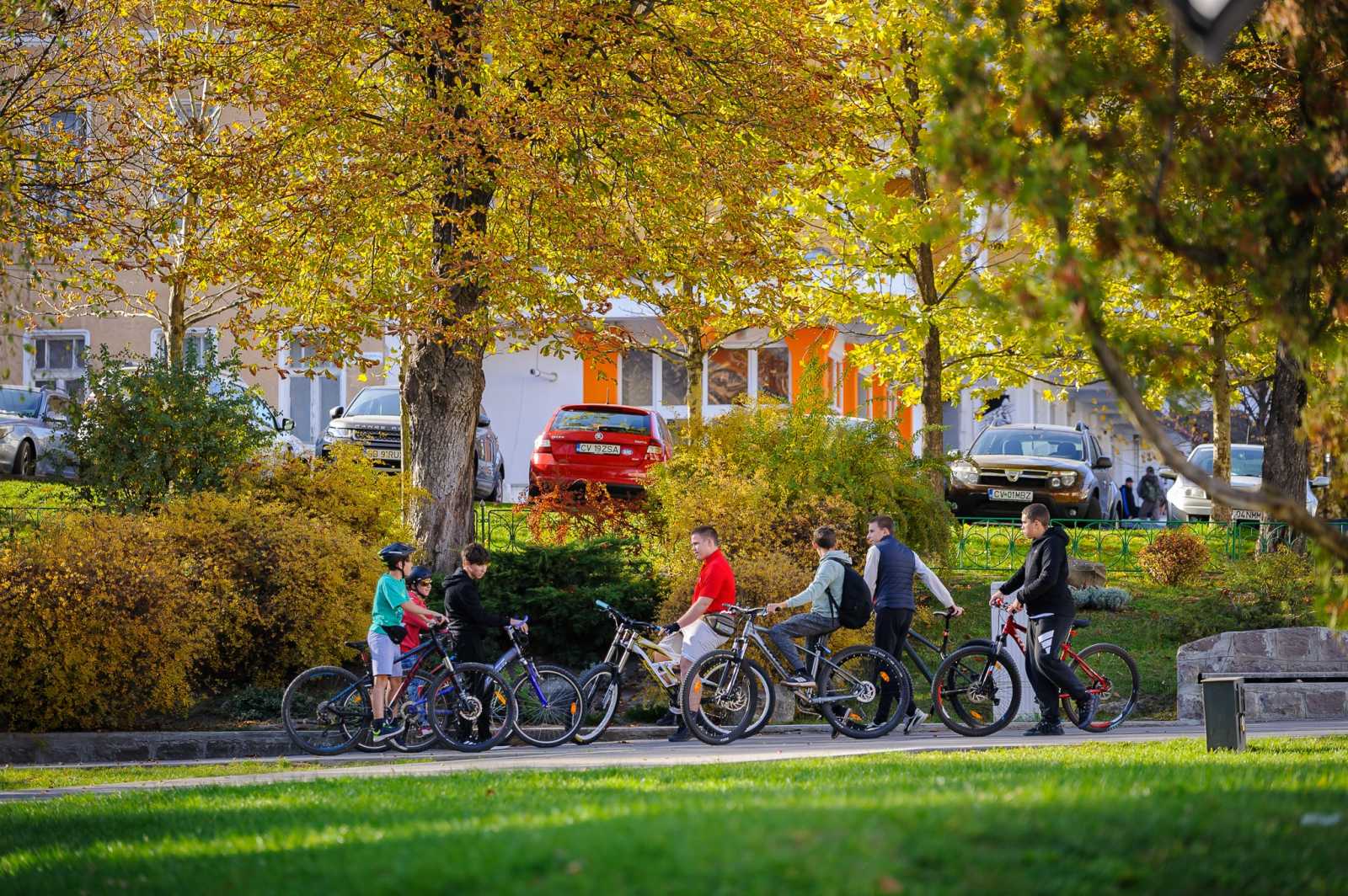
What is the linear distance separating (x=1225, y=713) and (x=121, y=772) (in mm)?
7902

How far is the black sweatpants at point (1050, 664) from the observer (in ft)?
43.8

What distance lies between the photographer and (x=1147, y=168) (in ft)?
24.8

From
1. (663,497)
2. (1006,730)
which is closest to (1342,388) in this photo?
(1006,730)

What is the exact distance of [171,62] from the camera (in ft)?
57.5

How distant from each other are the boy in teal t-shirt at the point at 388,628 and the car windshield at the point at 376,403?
14.8 m

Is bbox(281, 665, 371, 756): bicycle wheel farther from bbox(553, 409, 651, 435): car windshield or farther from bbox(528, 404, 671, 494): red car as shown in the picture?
bbox(553, 409, 651, 435): car windshield

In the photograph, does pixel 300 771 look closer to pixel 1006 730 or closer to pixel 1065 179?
pixel 1006 730

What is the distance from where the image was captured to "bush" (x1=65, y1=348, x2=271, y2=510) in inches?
679

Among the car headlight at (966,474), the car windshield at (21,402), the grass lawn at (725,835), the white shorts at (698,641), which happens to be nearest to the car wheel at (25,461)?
the car windshield at (21,402)

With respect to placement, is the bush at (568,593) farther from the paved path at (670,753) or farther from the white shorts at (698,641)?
the white shorts at (698,641)

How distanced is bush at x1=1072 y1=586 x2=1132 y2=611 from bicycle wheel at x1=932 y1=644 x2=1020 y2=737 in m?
5.69

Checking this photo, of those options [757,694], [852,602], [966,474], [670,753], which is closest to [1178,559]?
[966,474]

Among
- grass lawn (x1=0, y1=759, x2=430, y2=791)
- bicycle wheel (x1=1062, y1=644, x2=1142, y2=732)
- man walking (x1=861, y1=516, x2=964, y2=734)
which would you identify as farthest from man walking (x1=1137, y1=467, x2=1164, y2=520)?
grass lawn (x1=0, y1=759, x2=430, y2=791)

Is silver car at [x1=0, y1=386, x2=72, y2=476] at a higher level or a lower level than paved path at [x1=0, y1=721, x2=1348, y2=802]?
higher
